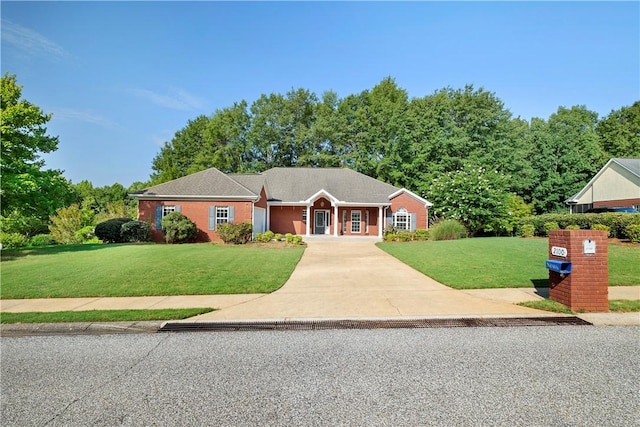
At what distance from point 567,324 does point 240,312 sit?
537 cm

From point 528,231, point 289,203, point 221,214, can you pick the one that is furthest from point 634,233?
point 221,214

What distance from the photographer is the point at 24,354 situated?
15.3 ft

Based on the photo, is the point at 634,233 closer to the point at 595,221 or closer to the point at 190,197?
the point at 595,221

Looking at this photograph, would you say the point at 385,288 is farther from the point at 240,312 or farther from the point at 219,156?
the point at 219,156

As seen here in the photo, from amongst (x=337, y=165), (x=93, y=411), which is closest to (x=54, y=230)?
(x=337, y=165)

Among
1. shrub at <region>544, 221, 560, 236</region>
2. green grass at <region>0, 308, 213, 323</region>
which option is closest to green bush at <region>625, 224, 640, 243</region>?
shrub at <region>544, 221, 560, 236</region>

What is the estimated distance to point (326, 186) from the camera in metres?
30.4

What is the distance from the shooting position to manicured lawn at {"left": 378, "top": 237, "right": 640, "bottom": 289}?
28.6 ft

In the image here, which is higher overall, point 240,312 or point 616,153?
point 616,153

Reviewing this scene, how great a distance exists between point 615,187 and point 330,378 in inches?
1468

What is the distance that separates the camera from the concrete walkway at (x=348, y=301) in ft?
20.5

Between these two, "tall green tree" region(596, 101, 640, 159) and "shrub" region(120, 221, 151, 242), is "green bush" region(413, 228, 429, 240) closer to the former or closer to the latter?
"shrub" region(120, 221, 151, 242)

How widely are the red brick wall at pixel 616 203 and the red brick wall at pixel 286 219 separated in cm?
2644

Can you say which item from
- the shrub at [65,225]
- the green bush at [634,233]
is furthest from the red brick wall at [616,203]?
the shrub at [65,225]
